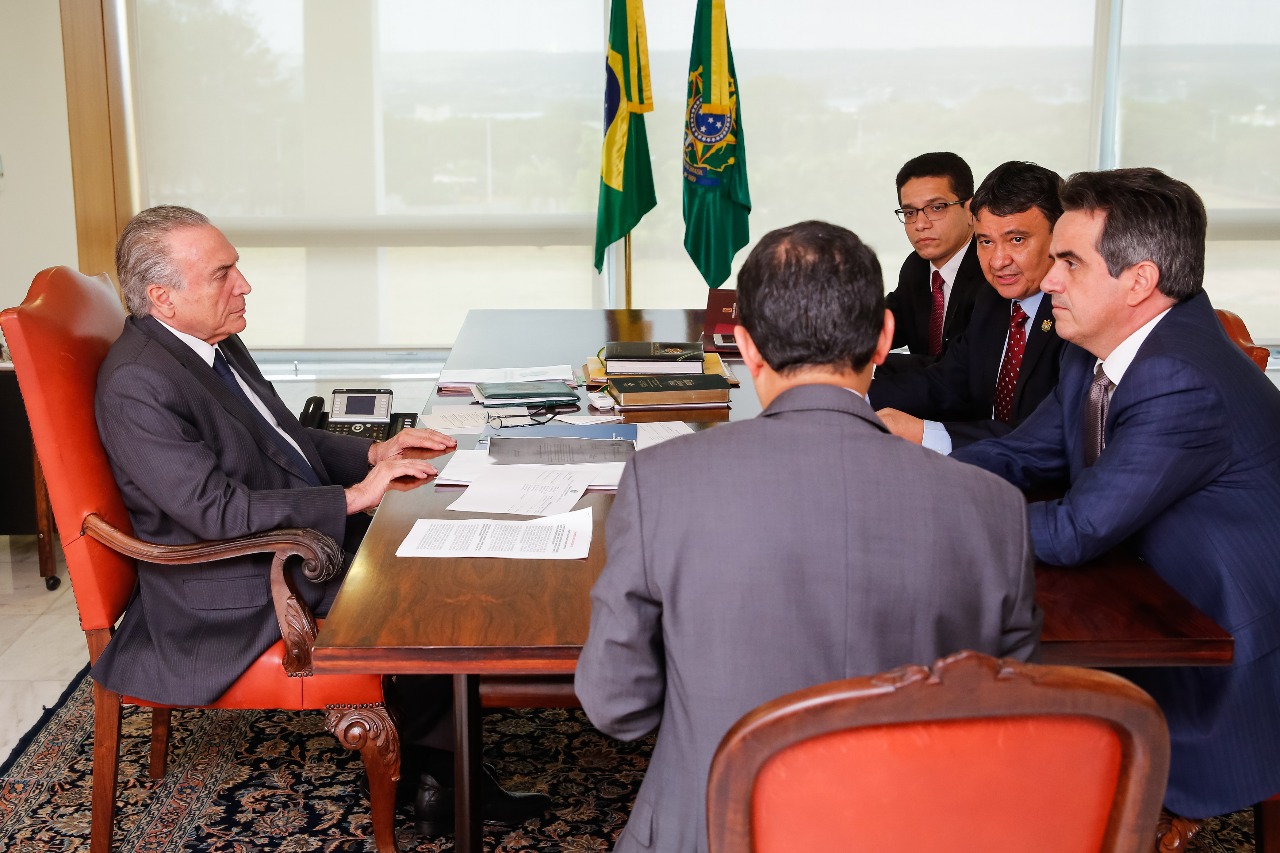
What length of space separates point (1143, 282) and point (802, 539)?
95cm

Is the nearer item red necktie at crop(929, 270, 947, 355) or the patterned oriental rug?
the patterned oriental rug

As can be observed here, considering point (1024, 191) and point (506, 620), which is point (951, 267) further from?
point (506, 620)

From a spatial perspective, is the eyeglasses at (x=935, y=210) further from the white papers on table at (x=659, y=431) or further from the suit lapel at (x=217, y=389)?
the suit lapel at (x=217, y=389)

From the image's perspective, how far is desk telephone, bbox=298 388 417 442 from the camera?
3.16 meters

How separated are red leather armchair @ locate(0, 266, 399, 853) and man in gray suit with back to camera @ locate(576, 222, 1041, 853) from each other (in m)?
1.00

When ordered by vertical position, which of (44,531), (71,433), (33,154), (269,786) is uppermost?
(33,154)

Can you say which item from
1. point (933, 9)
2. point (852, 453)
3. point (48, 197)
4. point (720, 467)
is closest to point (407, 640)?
point (720, 467)

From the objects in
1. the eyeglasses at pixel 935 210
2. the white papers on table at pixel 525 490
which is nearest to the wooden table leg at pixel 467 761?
the white papers on table at pixel 525 490

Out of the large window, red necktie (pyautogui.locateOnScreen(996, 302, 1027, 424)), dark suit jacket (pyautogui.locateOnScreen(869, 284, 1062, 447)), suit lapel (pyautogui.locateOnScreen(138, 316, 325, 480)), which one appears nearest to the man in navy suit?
dark suit jacket (pyautogui.locateOnScreen(869, 284, 1062, 447))

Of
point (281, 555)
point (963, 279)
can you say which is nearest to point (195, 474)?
point (281, 555)

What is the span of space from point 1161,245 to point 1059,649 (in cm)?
67

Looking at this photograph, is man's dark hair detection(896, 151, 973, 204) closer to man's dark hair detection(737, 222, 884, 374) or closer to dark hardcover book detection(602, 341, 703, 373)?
dark hardcover book detection(602, 341, 703, 373)

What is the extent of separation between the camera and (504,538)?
6.35 feet

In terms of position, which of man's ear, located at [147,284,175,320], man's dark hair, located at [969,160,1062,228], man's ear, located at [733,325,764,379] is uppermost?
man's dark hair, located at [969,160,1062,228]
